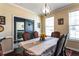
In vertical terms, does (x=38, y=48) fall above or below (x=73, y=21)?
below

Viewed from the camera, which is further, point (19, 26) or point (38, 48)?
point (19, 26)

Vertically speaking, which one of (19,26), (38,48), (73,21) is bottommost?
(38,48)

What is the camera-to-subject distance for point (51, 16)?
1945 millimetres

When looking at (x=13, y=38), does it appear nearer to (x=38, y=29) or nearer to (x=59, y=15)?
(x=38, y=29)

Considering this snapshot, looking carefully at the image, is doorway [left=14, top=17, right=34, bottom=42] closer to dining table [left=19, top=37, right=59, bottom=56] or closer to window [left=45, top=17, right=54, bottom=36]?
dining table [left=19, top=37, right=59, bottom=56]

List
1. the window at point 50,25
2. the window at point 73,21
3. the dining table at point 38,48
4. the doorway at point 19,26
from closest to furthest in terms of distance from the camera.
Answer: the dining table at point 38,48 → the doorway at point 19,26 → the window at point 50,25 → the window at point 73,21

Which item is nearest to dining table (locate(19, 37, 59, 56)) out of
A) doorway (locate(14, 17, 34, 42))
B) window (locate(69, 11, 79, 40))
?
doorway (locate(14, 17, 34, 42))

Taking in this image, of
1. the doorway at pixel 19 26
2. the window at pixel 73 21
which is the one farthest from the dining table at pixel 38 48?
the window at pixel 73 21

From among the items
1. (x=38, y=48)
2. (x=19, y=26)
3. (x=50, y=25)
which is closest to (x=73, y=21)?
(x=50, y=25)

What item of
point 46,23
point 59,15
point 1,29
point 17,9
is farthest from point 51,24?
point 1,29

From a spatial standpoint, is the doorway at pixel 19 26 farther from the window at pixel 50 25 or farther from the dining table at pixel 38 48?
the window at pixel 50 25

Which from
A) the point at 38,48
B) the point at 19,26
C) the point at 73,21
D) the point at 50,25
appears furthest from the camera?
the point at 73,21

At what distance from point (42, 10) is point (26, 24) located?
540 millimetres

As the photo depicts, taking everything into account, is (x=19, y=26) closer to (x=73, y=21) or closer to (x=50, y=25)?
(x=50, y=25)
